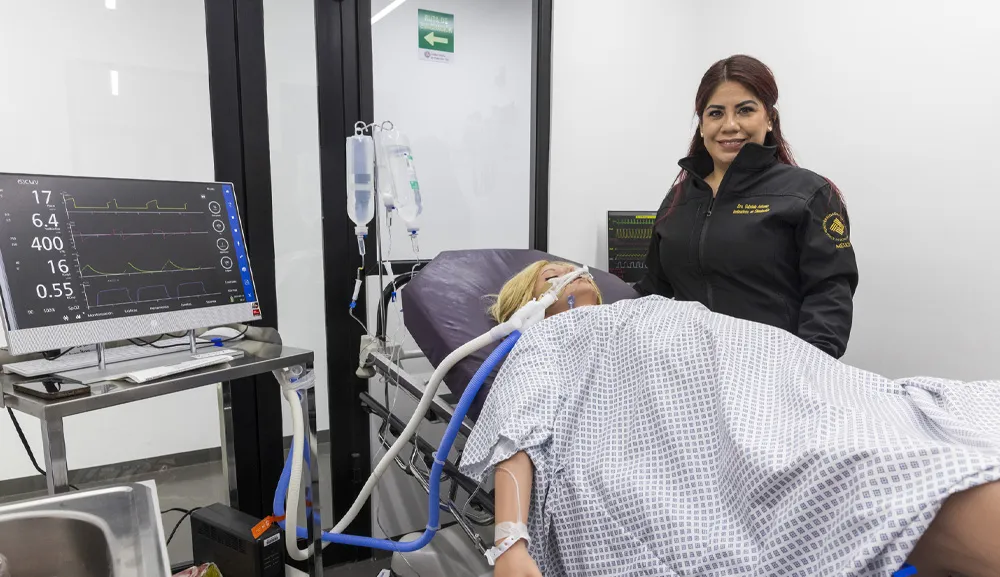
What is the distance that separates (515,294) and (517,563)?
80 centimetres

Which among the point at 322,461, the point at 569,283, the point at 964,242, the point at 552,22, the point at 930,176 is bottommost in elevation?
the point at 322,461

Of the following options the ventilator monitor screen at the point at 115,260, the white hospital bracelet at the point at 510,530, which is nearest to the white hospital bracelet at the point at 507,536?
the white hospital bracelet at the point at 510,530

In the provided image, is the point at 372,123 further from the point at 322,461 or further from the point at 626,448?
the point at 626,448

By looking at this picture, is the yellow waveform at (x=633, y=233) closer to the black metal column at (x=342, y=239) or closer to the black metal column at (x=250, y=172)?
the black metal column at (x=342, y=239)

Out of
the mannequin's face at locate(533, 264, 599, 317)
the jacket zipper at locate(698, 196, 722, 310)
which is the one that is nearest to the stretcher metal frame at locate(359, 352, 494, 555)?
the mannequin's face at locate(533, 264, 599, 317)

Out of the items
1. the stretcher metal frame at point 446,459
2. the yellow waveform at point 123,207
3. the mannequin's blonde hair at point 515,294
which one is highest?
the yellow waveform at point 123,207

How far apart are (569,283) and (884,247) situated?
3.52 feet

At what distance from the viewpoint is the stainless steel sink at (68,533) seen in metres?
0.76

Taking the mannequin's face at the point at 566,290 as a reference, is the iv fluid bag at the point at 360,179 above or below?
above

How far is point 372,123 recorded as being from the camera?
206 cm

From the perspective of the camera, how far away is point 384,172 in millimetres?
1975

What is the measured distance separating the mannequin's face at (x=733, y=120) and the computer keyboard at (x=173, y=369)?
4.55 ft

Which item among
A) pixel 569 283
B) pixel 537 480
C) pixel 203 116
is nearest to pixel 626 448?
pixel 537 480

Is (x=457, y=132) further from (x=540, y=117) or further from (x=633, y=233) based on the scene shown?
(x=633, y=233)
